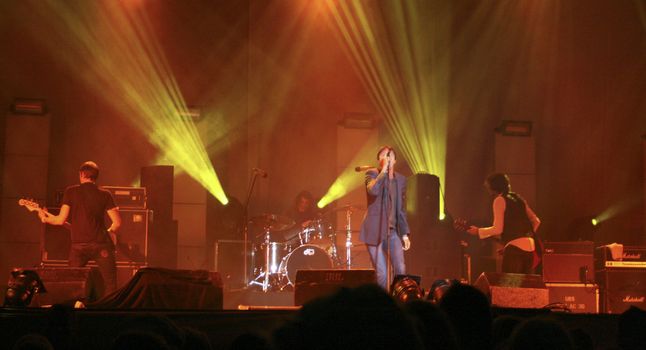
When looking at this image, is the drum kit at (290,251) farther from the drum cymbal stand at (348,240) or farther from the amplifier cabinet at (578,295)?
the amplifier cabinet at (578,295)

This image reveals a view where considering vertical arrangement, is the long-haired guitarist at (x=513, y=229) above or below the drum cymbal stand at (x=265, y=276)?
above

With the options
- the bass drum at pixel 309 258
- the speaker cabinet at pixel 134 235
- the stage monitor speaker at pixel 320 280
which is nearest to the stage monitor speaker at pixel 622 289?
the bass drum at pixel 309 258

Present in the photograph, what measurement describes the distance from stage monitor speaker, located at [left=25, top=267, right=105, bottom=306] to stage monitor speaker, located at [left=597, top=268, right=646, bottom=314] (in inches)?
256

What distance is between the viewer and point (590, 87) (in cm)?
1381

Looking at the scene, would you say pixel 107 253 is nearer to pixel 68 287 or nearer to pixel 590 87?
pixel 68 287

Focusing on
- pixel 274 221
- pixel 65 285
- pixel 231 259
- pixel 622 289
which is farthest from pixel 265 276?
pixel 622 289

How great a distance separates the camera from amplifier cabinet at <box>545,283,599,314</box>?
396 inches

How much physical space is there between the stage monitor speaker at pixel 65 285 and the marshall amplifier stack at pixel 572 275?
581 cm

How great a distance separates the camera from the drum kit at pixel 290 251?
1167cm

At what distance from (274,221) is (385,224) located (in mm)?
3912

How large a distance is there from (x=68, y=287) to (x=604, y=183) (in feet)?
31.9

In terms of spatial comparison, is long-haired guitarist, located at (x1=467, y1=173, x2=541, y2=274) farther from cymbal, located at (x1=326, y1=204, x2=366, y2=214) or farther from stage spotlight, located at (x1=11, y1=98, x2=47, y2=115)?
stage spotlight, located at (x1=11, y1=98, x2=47, y2=115)

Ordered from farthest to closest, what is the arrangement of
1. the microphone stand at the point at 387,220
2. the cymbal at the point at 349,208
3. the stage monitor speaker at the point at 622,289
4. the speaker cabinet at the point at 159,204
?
the cymbal at the point at 349,208 → the speaker cabinet at the point at 159,204 → the stage monitor speaker at the point at 622,289 → the microphone stand at the point at 387,220

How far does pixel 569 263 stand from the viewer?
1025cm
